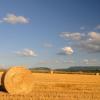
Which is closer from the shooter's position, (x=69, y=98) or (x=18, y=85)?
(x=69, y=98)

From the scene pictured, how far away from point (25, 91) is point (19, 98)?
2.49 meters

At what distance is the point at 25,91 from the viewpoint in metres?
14.6

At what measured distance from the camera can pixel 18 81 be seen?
1488 centimetres

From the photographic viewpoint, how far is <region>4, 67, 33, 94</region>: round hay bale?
46.7ft

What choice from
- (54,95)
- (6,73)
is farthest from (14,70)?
(54,95)

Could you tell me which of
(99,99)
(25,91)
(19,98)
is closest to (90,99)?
(99,99)

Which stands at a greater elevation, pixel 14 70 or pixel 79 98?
pixel 14 70

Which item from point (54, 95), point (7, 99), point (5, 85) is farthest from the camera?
point (5, 85)

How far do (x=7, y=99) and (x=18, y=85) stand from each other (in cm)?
303

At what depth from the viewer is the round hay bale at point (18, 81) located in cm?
1424

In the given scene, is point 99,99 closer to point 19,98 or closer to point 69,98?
point 69,98

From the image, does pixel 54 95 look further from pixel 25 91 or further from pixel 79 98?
pixel 25 91

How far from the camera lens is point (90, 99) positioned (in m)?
12.0

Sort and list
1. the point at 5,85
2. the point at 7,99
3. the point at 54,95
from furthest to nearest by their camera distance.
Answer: the point at 5,85 → the point at 54,95 → the point at 7,99
